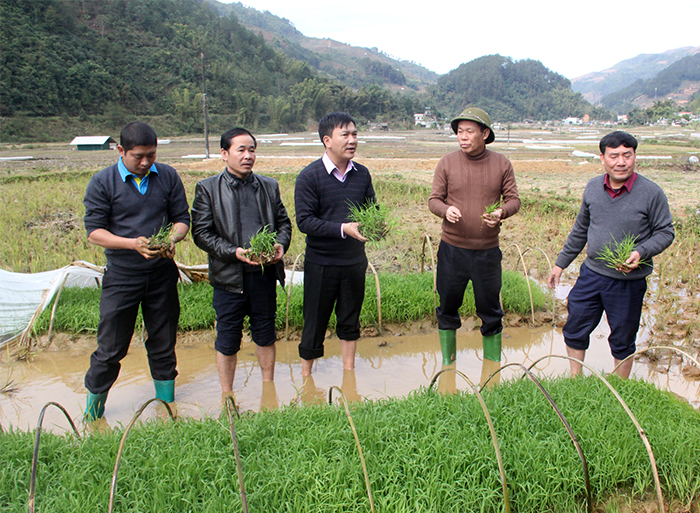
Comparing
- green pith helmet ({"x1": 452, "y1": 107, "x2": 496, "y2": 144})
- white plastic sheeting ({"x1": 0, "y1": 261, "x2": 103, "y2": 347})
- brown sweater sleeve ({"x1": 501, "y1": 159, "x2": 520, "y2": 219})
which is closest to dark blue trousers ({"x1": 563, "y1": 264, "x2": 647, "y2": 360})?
brown sweater sleeve ({"x1": 501, "y1": 159, "x2": 520, "y2": 219})

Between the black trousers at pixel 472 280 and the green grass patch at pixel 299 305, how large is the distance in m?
1.11

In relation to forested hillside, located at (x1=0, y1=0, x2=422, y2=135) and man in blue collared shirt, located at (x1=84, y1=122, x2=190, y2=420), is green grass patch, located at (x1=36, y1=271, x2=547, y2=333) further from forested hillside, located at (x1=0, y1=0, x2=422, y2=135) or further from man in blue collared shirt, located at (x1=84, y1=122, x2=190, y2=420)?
forested hillside, located at (x1=0, y1=0, x2=422, y2=135)

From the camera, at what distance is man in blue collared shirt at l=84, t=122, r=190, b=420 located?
272cm

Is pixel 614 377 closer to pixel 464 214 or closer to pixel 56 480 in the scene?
pixel 464 214

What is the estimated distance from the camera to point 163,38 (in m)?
65.0

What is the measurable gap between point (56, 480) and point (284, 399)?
1583 millimetres

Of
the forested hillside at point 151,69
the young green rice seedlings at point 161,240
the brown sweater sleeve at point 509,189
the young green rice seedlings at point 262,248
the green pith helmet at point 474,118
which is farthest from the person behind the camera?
the forested hillside at point 151,69

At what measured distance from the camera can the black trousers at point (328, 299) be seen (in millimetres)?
3254

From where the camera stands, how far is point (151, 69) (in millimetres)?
58469

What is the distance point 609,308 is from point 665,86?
219m

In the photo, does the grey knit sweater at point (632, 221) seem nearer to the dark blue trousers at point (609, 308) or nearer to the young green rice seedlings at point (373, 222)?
the dark blue trousers at point (609, 308)

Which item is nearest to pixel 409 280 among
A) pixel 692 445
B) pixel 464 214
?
pixel 464 214

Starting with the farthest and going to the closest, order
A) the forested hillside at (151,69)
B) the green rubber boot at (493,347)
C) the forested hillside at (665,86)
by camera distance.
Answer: the forested hillside at (665,86), the forested hillside at (151,69), the green rubber boot at (493,347)

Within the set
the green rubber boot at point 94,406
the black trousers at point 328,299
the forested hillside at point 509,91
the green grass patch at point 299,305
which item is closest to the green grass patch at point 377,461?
the green rubber boot at point 94,406
